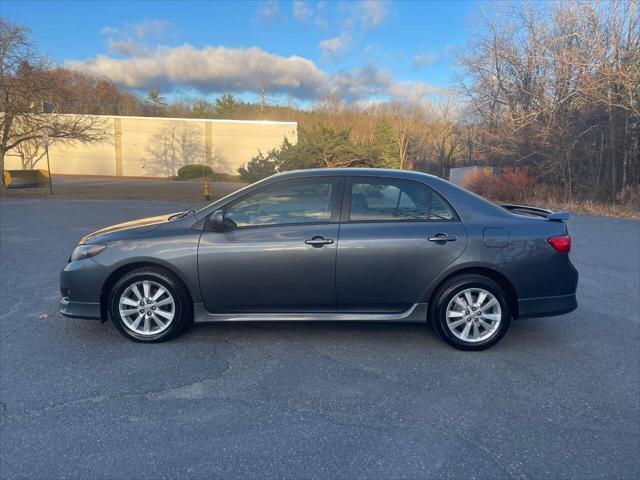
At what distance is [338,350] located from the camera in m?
3.93

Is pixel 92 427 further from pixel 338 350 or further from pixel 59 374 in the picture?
pixel 338 350

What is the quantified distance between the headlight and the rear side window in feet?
7.80

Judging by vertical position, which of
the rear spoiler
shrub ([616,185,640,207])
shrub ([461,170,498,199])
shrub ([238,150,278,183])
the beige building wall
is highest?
the beige building wall

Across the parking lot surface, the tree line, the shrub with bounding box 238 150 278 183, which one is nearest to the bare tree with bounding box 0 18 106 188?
the tree line

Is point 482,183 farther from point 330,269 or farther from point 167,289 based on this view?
point 167,289

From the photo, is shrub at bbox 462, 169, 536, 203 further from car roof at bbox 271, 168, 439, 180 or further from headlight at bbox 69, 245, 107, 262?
headlight at bbox 69, 245, 107, 262

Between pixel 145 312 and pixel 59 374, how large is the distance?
0.83 m

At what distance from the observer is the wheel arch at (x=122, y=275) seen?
13.0 feet

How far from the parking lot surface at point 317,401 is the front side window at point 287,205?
3.80 ft

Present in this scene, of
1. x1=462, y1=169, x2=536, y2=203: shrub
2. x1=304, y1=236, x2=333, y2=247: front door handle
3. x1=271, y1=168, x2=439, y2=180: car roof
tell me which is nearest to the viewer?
x1=304, y1=236, x2=333, y2=247: front door handle

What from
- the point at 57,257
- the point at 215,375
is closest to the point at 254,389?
the point at 215,375

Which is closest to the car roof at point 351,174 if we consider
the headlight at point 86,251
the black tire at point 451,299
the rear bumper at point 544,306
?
the black tire at point 451,299

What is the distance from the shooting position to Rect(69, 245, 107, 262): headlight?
13.1 feet

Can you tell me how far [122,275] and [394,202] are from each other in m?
2.67
